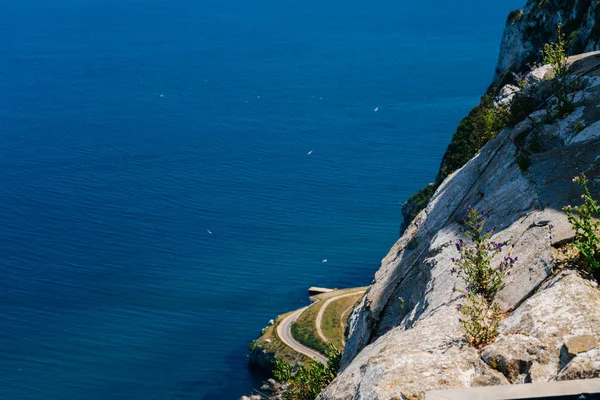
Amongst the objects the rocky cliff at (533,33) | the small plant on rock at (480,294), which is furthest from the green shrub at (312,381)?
the rocky cliff at (533,33)

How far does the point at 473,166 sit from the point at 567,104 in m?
3.12

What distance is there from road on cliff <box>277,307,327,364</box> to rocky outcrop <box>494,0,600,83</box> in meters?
42.3

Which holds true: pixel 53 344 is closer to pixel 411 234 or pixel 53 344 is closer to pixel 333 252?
pixel 333 252

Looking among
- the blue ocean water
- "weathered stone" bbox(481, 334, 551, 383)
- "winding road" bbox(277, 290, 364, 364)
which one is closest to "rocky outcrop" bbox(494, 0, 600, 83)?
"winding road" bbox(277, 290, 364, 364)

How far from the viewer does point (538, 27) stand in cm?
8875

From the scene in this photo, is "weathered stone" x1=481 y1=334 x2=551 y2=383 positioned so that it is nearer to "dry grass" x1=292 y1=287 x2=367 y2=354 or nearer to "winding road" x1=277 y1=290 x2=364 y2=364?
"winding road" x1=277 y1=290 x2=364 y2=364

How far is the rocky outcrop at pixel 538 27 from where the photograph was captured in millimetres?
68300

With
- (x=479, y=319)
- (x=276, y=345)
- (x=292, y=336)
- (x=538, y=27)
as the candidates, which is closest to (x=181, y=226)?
(x=292, y=336)

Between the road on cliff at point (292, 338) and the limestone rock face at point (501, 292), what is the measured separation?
261 ft

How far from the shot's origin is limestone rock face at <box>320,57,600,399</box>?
36.6 feet

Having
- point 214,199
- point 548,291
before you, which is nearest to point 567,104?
point 548,291

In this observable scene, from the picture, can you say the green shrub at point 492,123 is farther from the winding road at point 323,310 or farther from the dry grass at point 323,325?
the winding road at point 323,310

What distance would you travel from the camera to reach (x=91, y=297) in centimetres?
12131

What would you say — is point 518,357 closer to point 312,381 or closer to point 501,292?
point 501,292
